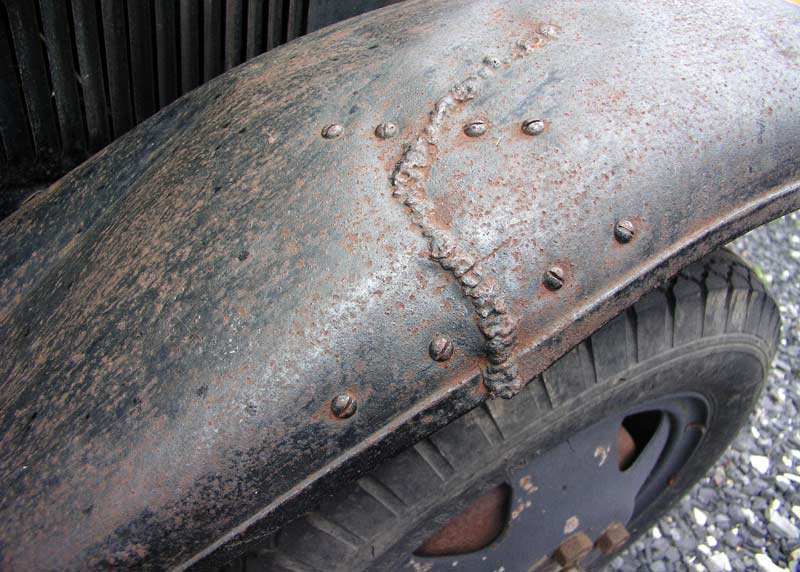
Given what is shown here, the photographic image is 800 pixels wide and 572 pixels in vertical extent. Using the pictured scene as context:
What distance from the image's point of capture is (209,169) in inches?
31.9

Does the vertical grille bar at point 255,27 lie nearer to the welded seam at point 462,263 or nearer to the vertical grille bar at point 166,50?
the vertical grille bar at point 166,50

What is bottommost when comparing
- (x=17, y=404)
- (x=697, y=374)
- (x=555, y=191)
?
(x=697, y=374)

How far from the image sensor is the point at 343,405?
687mm

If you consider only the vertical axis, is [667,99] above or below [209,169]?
above

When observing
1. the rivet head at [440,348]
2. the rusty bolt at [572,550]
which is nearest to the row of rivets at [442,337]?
the rivet head at [440,348]

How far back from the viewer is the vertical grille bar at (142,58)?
41.3 inches

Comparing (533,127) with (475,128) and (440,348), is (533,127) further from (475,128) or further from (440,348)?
(440,348)

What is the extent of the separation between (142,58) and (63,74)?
11cm

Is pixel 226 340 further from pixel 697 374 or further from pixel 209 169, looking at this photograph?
pixel 697 374

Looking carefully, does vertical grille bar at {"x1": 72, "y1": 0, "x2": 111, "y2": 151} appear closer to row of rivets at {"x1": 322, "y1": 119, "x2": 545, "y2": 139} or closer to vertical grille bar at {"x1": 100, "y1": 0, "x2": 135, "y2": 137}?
vertical grille bar at {"x1": 100, "y1": 0, "x2": 135, "y2": 137}

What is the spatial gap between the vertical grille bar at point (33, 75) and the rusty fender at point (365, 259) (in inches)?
12.6

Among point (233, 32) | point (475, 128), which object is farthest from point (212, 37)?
point (475, 128)

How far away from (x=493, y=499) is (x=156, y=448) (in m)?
0.52

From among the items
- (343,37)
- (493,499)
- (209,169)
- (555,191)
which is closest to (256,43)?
(343,37)
